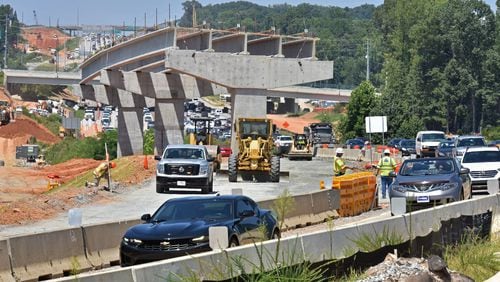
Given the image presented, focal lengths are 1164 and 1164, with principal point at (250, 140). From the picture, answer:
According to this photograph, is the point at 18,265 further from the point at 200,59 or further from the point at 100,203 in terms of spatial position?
the point at 200,59

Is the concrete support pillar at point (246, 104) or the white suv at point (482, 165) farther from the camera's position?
the concrete support pillar at point (246, 104)

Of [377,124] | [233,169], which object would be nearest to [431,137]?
[377,124]

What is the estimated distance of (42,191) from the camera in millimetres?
58781

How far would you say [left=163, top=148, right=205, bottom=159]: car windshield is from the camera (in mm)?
41750

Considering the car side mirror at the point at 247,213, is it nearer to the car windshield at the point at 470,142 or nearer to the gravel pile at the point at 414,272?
the gravel pile at the point at 414,272

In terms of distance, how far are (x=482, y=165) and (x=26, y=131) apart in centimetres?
9693

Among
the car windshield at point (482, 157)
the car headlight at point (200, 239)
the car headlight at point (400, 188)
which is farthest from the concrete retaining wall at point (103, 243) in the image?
the car windshield at point (482, 157)

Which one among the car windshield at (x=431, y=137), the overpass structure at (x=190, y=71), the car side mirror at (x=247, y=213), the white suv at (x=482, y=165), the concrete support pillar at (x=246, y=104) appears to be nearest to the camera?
the car side mirror at (x=247, y=213)

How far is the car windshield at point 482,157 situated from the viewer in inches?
1441

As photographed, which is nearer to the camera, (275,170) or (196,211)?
(196,211)

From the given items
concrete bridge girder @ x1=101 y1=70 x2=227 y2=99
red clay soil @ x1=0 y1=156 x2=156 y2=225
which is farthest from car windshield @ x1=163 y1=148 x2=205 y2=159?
concrete bridge girder @ x1=101 y1=70 x2=227 y2=99

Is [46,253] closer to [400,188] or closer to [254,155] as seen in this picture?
[400,188]

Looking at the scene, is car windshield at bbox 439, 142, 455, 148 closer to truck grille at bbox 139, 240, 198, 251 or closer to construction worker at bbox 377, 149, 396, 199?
construction worker at bbox 377, 149, 396, 199

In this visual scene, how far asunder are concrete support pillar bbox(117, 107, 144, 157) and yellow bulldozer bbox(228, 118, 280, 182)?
39.2 meters
